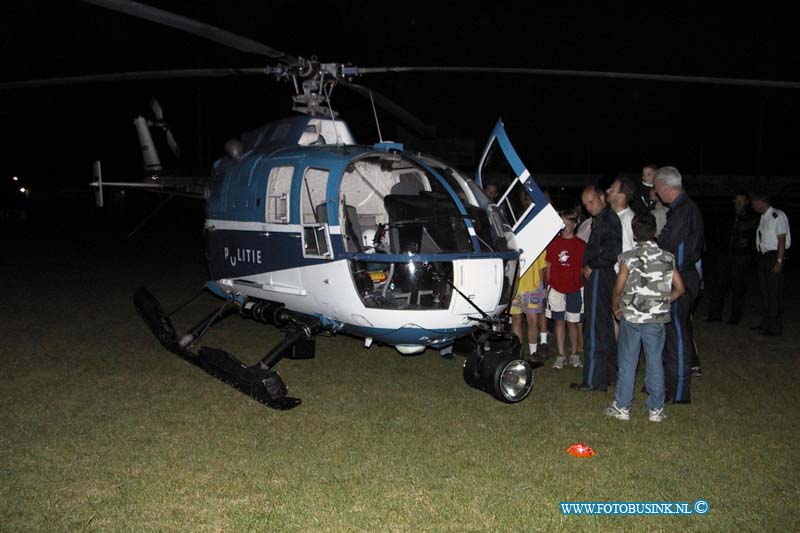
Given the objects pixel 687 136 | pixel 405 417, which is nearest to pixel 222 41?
pixel 405 417

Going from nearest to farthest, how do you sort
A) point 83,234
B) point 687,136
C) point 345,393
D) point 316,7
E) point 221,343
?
point 345,393
point 221,343
point 83,234
point 316,7
point 687,136

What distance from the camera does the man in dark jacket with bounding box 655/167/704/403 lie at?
5980 millimetres

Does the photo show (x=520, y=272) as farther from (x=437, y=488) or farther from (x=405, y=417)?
(x=437, y=488)

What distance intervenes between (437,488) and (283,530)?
1098 millimetres

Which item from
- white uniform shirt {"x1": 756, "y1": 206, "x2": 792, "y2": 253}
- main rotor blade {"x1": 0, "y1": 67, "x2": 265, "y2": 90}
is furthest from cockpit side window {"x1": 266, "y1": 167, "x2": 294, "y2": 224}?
white uniform shirt {"x1": 756, "y1": 206, "x2": 792, "y2": 253}

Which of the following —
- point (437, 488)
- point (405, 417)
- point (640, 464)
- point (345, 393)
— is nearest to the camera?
point (437, 488)

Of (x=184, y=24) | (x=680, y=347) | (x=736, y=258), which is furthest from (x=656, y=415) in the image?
(x=184, y=24)

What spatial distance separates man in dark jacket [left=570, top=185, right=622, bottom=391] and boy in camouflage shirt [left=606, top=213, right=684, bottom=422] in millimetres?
731

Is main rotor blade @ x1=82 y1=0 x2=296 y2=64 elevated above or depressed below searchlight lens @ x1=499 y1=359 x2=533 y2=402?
above

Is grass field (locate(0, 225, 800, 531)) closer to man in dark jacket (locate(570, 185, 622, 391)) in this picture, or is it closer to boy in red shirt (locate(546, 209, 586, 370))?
man in dark jacket (locate(570, 185, 622, 391))

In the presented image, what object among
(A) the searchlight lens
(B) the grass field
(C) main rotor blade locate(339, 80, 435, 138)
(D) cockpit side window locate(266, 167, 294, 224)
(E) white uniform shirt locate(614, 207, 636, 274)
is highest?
(C) main rotor blade locate(339, 80, 435, 138)

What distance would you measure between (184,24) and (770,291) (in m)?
8.48

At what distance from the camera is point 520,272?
6773 millimetres

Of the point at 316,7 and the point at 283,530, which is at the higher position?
the point at 316,7
